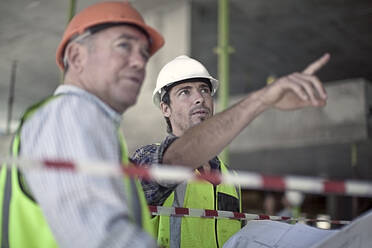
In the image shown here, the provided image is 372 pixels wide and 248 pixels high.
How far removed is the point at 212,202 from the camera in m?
3.35

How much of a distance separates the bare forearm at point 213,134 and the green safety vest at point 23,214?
49cm

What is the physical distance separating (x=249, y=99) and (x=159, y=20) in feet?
27.2

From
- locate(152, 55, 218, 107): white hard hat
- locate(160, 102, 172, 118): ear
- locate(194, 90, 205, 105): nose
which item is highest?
locate(152, 55, 218, 107): white hard hat

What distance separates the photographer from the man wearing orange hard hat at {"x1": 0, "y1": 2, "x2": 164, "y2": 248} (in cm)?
143

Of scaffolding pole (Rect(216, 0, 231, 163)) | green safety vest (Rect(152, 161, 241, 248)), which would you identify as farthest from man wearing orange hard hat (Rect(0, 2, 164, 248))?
scaffolding pole (Rect(216, 0, 231, 163))

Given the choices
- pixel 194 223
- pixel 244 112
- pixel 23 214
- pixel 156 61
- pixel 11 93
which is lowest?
pixel 194 223

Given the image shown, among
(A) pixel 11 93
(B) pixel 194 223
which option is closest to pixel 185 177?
(B) pixel 194 223

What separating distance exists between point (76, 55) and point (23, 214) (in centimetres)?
60

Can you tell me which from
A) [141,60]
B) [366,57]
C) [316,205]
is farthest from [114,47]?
[316,205]

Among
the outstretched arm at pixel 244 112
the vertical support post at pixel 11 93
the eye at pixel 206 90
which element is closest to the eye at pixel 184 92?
the eye at pixel 206 90

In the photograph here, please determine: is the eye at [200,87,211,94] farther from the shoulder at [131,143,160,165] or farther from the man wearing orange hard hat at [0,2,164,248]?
the man wearing orange hard hat at [0,2,164,248]

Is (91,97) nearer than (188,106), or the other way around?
(91,97)

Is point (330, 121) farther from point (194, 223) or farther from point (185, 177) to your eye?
point (185, 177)

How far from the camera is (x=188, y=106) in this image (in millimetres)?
3480
